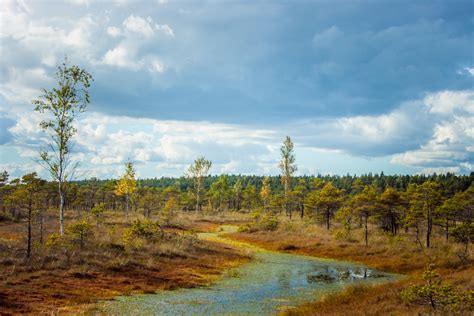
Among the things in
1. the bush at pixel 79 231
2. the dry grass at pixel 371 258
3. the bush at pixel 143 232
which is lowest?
the dry grass at pixel 371 258

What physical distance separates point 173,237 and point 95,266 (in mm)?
13588

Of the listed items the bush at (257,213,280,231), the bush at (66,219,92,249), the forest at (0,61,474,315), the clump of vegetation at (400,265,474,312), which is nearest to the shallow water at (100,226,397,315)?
the forest at (0,61,474,315)

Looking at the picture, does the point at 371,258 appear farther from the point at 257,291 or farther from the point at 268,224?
the point at 268,224

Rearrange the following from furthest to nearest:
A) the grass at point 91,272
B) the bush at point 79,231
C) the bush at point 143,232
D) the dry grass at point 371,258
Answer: the bush at point 143,232 → the bush at point 79,231 → the grass at point 91,272 → the dry grass at point 371,258

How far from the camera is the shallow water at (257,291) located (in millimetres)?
16375

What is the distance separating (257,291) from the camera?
68.4 feet

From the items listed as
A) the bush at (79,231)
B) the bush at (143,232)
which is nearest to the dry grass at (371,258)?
the bush at (143,232)

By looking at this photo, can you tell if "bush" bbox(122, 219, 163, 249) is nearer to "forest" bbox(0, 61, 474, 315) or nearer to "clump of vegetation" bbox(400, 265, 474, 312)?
"forest" bbox(0, 61, 474, 315)

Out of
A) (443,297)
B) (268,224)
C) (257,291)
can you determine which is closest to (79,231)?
(257,291)

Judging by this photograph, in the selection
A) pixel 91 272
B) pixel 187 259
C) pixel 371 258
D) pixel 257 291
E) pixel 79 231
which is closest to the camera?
pixel 257 291

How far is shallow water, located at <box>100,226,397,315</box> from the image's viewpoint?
16375mm

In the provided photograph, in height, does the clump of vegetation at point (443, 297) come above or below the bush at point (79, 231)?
below

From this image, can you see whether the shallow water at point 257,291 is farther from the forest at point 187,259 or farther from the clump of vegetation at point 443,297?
the clump of vegetation at point 443,297

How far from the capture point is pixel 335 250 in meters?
39.0
